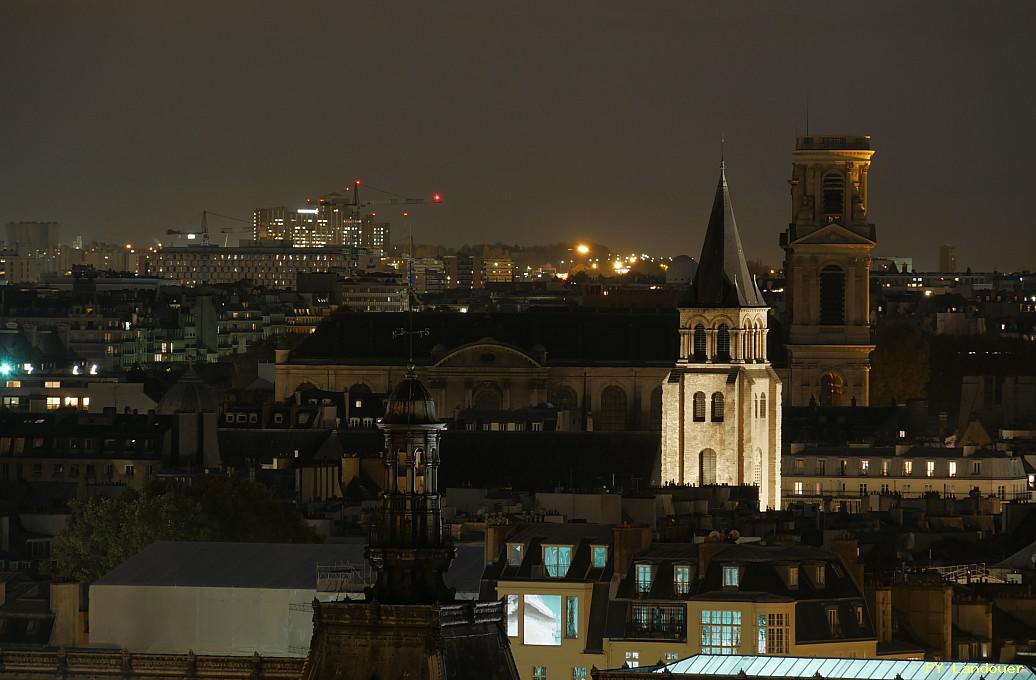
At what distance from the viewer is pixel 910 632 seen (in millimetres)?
74688

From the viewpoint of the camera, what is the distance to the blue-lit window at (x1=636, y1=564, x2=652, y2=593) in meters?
73.5

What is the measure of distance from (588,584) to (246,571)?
338 inches

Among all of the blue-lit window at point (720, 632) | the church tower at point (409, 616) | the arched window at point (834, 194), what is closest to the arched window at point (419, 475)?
the church tower at point (409, 616)

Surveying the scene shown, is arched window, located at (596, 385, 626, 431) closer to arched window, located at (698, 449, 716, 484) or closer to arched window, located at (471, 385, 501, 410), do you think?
arched window, located at (471, 385, 501, 410)

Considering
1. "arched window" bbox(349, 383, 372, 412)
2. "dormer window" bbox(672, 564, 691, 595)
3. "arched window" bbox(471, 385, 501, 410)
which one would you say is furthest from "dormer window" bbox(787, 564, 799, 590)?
"arched window" bbox(471, 385, 501, 410)

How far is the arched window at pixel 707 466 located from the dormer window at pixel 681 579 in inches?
2243

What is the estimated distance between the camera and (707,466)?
132 meters

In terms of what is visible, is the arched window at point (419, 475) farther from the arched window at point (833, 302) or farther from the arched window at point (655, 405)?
the arched window at point (833, 302)

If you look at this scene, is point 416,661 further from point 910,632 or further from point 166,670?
point 910,632

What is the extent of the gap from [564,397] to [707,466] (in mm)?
51422

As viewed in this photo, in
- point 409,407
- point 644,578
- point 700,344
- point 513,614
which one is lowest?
point 513,614

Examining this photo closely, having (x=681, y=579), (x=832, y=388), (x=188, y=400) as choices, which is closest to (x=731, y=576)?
(x=681, y=579)

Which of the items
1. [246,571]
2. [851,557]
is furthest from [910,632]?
[246,571]

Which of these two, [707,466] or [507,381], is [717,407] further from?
[507,381]
